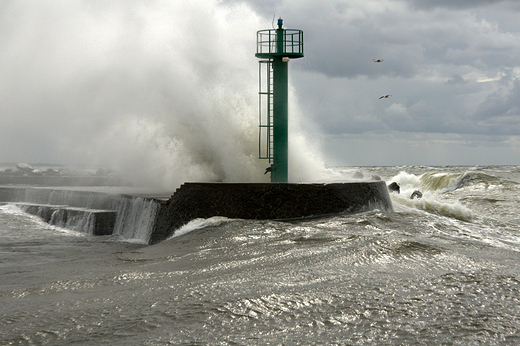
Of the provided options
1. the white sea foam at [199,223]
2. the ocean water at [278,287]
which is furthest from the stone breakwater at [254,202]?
the ocean water at [278,287]

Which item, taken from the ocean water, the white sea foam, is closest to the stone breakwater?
the white sea foam

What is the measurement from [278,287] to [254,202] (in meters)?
4.68

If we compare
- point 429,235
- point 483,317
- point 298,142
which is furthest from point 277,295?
point 298,142

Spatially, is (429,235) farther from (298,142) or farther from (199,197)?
(298,142)

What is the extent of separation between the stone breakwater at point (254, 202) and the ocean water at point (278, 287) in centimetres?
37

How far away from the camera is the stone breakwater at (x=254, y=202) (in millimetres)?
10148

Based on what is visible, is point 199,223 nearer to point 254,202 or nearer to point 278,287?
point 254,202

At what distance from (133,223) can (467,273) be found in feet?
28.2

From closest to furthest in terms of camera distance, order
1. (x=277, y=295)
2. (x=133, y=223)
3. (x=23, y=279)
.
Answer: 1. (x=277, y=295)
2. (x=23, y=279)
3. (x=133, y=223)

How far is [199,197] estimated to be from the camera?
34.2ft

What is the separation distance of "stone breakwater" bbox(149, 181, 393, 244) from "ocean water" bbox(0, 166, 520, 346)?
37cm

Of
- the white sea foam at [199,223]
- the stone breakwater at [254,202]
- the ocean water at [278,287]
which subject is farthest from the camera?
the stone breakwater at [254,202]

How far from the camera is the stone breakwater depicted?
33.3ft

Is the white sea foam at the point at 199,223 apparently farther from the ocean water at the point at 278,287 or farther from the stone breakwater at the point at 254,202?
the stone breakwater at the point at 254,202
